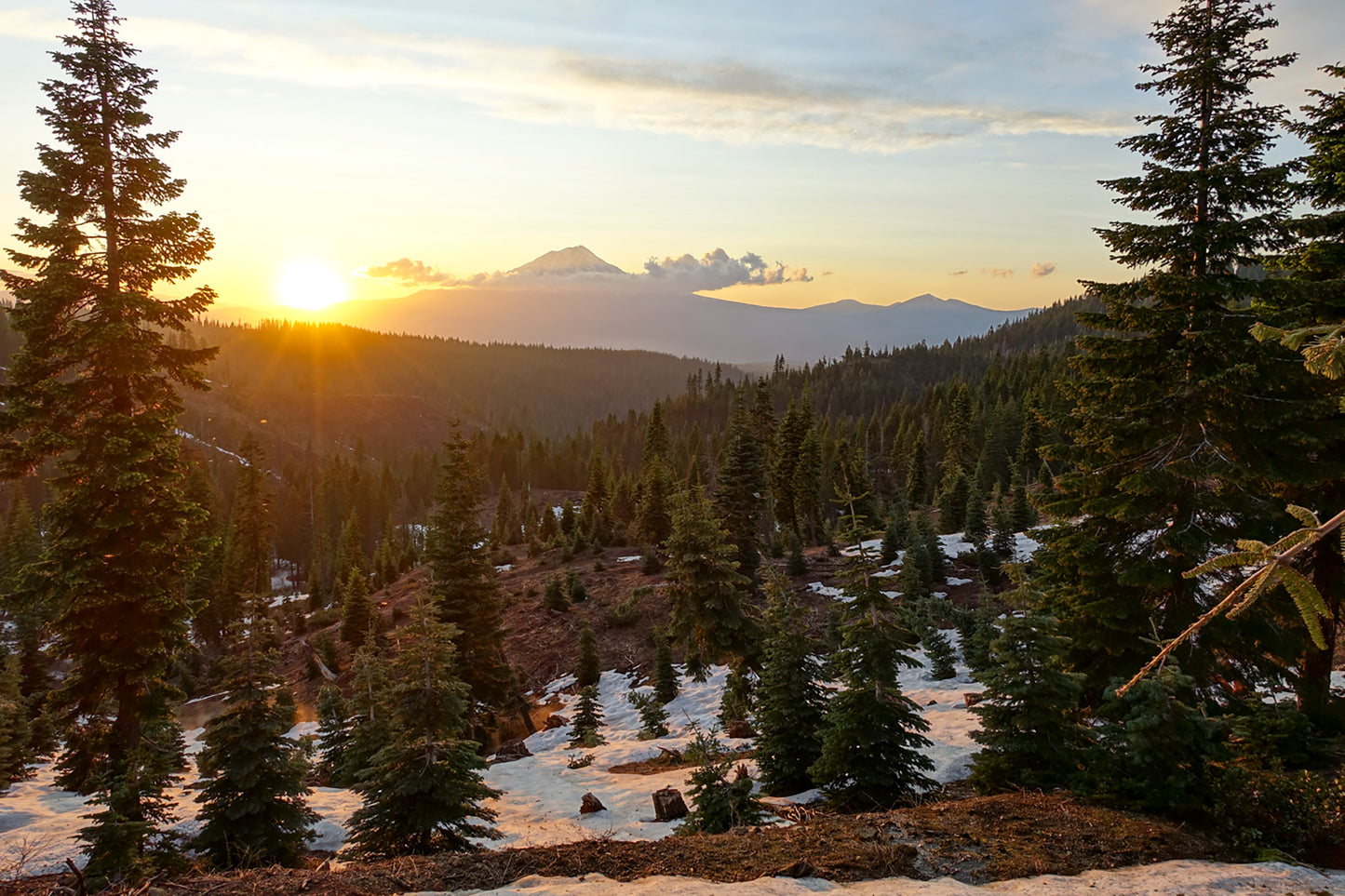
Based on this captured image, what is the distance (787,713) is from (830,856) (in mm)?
6671

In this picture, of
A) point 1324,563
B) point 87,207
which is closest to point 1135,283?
point 1324,563

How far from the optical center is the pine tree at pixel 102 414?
13344 mm

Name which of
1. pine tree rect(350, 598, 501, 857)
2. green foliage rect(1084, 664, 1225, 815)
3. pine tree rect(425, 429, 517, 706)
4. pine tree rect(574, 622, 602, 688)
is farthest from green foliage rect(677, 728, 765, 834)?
pine tree rect(574, 622, 602, 688)

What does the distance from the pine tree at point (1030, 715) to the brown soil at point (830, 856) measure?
1.65 meters

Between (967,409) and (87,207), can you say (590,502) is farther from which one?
(87,207)

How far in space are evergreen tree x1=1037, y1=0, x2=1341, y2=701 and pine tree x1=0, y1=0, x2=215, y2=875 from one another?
18.9 m

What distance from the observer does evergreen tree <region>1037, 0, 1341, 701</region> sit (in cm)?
1281

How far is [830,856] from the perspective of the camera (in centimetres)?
792

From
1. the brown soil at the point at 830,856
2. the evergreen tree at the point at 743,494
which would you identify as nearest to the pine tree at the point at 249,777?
the brown soil at the point at 830,856

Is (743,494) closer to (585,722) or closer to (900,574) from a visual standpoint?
(585,722)

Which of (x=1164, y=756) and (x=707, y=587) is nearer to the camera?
(x=1164, y=756)

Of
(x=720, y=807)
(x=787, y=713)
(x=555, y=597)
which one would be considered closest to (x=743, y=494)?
(x=555, y=597)

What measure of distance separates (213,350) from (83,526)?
15.5ft

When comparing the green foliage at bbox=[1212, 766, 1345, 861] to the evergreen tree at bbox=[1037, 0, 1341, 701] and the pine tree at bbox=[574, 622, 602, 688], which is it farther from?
the pine tree at bbox=[574, 622, 602, 688]
